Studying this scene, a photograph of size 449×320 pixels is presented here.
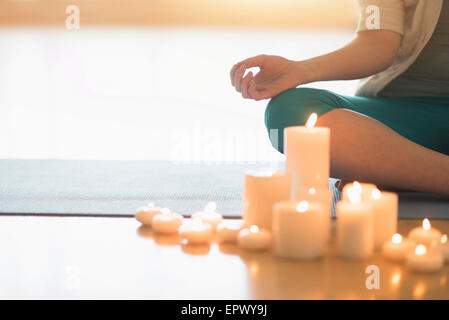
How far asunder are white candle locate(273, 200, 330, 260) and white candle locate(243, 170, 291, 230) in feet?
0.24

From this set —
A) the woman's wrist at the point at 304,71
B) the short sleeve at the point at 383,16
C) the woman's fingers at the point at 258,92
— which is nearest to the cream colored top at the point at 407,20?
the short sleeve at the point at 383,16

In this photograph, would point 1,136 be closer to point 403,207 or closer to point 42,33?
point 403,207

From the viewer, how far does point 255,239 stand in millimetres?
1005

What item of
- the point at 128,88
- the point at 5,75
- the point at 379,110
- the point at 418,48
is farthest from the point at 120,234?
the point at 5,75

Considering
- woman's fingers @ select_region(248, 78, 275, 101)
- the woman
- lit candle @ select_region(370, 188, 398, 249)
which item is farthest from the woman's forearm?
lit candle @ select_region(370, 188, 398, 249)

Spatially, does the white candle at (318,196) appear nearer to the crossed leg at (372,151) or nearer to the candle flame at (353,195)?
the candle flame at (353,195)

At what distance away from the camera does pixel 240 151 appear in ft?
7.55

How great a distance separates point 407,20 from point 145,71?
2.49m

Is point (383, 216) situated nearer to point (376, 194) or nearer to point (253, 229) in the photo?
point (376, 194)

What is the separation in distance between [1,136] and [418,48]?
5.55ft

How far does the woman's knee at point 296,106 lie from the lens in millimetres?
1410

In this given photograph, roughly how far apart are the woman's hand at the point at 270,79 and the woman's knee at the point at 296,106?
21 millimetres

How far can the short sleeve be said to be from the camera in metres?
1.53

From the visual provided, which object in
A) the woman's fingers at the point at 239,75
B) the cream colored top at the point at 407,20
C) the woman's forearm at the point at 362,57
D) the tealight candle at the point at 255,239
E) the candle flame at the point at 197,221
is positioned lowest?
the tealight candle at the point at 255,239
